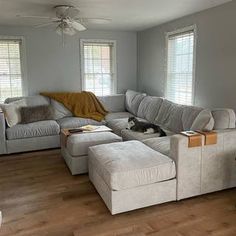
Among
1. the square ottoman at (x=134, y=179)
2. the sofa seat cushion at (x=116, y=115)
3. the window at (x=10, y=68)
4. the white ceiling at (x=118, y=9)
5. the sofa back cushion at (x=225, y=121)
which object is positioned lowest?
the square ottoman at (x=134, y=179)

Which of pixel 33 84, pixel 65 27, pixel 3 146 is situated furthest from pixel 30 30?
pixel 3 146

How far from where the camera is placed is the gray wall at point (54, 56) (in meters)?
5.35

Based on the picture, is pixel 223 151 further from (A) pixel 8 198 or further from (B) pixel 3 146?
(B) pixel 3 146

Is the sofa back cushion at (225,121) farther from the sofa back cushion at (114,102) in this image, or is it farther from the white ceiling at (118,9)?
the sofa back cushion at (114,102)

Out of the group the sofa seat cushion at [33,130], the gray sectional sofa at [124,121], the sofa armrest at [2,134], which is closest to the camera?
the gray sectional sofa at [124,121]

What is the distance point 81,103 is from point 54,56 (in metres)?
1.21

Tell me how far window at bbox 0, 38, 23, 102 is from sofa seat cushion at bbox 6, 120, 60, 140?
1.27m

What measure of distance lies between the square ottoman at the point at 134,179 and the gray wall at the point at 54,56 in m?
3.28

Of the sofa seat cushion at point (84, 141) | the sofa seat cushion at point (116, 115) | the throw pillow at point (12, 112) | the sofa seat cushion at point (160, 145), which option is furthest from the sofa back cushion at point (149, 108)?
the throw pillow at point (12, 112)

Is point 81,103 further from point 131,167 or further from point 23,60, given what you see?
point 131,167

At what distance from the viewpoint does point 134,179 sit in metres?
→ 2.46

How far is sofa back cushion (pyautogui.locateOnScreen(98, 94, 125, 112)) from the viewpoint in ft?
18.6

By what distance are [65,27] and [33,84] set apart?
6.84ft

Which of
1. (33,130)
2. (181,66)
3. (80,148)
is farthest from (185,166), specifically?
(33,130)
